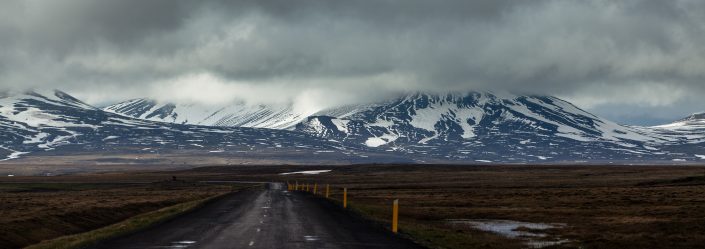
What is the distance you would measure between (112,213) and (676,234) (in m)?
41.7

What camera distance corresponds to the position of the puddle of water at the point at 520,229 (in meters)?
36.2

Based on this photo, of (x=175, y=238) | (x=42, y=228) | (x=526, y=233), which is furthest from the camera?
(x=42, y=228)

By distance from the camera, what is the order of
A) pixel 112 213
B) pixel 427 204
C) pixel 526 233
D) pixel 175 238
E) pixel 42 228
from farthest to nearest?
pixel 427 204
pixel 112 213
pixel 42 228
pixel 526 233
pixel 175 238

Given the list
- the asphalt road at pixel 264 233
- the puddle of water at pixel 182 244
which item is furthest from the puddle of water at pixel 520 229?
the puddle of water at pixel 182 244

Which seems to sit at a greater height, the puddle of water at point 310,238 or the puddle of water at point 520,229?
the puddle of water at point 520,229

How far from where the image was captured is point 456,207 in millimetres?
66250

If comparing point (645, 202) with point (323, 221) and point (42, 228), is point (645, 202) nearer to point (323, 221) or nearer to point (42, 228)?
point (323, 221)

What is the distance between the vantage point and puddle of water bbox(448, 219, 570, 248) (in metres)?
36.2

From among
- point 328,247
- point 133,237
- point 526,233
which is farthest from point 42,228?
point 526,233

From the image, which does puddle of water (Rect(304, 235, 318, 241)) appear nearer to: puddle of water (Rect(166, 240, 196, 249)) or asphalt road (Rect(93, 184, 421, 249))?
asphalt road (Rect(93, 184, 421, 249))

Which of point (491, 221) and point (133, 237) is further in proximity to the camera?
point (491, 221)

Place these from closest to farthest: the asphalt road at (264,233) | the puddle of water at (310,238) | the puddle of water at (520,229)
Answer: the asphalt road at (264,233)
the puddle of water at (310,238)
the puddle of water at (520,229)

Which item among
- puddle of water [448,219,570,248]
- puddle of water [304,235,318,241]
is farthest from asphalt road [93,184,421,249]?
puddle of water [448,219,570,248]

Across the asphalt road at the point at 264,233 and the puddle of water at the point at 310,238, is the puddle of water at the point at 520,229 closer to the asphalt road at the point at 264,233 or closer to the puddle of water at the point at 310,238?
the asphalt road at the point at 264,233
